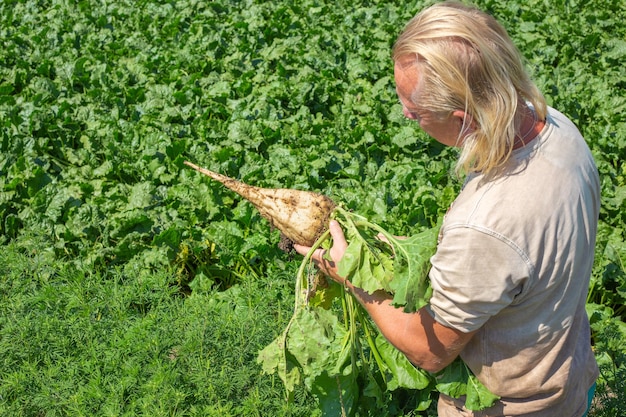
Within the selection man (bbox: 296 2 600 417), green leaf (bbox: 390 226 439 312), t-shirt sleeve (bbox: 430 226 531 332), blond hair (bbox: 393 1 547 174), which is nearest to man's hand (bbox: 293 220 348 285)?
green leaf (bbox: 390 226 439 312)

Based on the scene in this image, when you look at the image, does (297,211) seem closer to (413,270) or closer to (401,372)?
(401,372)

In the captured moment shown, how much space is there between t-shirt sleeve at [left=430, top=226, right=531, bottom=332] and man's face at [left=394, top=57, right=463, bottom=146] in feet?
1.08

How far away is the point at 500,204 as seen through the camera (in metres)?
2.24

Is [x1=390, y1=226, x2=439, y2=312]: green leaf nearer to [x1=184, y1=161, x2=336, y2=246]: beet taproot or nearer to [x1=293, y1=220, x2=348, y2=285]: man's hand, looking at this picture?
[x1=293, y1=220, x2=348, y2=285]: man's hand

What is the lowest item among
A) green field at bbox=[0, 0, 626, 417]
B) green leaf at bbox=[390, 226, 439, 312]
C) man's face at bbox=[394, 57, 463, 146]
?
green field at bbox=[0, 0, 626, 417]

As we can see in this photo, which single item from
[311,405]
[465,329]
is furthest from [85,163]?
[465,329]

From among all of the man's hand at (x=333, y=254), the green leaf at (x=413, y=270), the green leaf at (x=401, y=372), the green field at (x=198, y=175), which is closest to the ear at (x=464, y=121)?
the green leaf at (x=413, y=270)

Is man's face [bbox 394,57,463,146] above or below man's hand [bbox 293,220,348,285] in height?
above

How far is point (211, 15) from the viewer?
1063cm

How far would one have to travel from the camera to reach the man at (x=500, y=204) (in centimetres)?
224

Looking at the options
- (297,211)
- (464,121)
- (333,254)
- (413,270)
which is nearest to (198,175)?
(297,211)

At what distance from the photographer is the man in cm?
224

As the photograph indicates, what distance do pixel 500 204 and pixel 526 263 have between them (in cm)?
20

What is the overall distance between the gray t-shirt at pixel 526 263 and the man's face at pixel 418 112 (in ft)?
0.62
